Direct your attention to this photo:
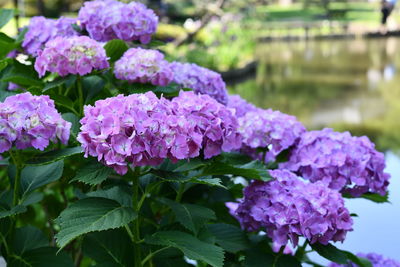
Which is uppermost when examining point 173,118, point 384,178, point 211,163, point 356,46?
point 173,118

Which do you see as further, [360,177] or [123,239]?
[360,177]

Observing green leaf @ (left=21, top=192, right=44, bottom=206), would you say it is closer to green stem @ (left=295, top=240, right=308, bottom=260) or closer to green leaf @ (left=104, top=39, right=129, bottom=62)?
green leaf @ (left=104, top=39, right=129, bottom=62)

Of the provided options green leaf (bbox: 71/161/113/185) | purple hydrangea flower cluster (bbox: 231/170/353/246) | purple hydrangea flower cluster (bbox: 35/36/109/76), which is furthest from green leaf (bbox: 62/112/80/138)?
purple hydrangea flower cluster (bbox: 231/170/353/246)

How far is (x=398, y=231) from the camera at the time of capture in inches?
143

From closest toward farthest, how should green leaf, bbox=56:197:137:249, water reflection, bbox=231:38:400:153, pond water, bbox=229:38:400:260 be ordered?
1. green leaf, bbox=56:197:137:249
2. pond water, bbox=229:38:400:260
3. water reflection, bbox=231:38:400:153

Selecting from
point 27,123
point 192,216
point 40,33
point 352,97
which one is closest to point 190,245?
point 192,216

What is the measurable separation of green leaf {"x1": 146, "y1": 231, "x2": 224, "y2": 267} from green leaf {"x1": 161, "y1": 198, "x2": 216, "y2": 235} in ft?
0.10

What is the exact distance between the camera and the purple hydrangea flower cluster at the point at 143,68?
5.44 feet

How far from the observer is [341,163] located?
1688mm

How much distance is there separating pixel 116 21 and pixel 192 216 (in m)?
0.70

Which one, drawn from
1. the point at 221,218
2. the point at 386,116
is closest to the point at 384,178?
the point at 221,218

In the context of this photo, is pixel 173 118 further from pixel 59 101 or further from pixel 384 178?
pixel 384 178

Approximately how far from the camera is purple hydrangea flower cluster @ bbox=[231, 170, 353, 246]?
1.46 metres

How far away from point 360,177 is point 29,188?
0.85 metres
